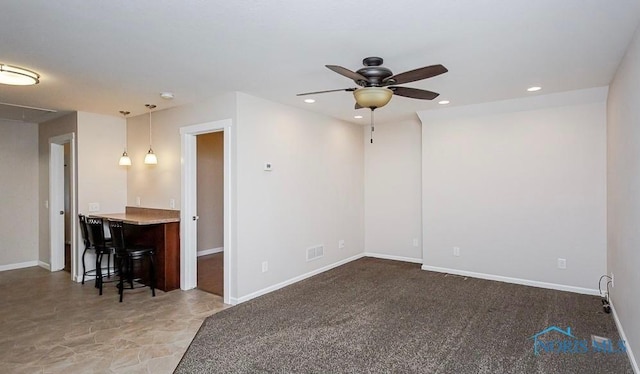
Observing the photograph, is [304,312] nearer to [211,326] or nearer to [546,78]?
[211,326]

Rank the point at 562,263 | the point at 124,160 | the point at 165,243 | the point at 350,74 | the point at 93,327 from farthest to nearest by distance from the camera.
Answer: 1. the point at 124,160
2. the point at 165,243
3. the point at 562,263
4. the point at 93,327
5. the point at 350,74

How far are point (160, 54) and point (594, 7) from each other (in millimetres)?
3085

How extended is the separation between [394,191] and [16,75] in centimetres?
515

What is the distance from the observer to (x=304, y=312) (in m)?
3.66

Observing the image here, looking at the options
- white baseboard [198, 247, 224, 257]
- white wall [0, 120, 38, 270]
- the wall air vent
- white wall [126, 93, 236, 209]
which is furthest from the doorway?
white wall [0, 120, 38, 270]

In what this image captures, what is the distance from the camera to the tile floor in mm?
2693

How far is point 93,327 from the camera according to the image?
3340mm

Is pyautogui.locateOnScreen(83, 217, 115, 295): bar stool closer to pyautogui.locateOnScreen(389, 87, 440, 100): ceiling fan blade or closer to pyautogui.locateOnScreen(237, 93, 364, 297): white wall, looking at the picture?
pyautogui.locateOnScreen(237, 93, 364, 297): white wall

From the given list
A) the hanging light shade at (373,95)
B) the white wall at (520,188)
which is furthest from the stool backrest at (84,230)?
the white wall at (520,188)

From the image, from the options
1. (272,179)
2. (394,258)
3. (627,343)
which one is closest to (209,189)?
(272,179)

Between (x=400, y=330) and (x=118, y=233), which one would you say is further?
(x=118, y=233)

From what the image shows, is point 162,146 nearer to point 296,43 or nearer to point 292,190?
point 292,190

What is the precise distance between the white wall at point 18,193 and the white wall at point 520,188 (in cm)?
649

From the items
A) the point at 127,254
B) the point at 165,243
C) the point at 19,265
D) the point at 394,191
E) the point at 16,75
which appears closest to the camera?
the point at 16,75
